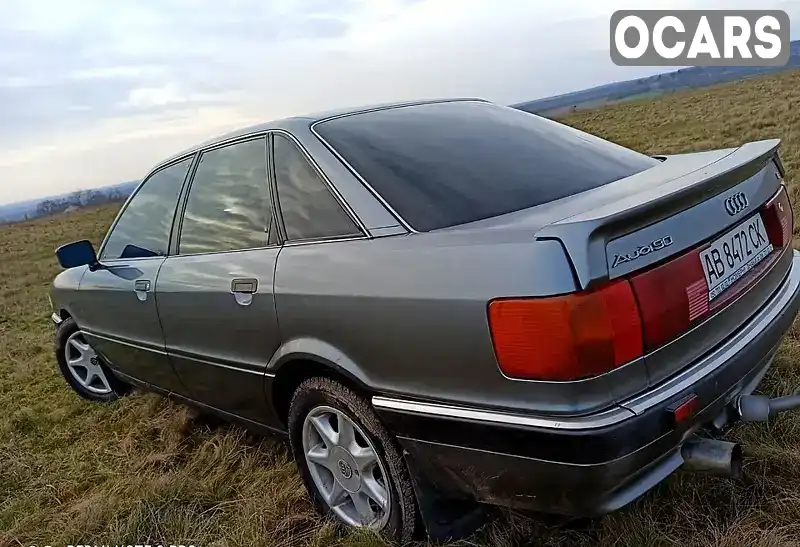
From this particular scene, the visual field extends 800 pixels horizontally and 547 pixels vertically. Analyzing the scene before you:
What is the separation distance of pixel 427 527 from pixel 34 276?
1472 cm

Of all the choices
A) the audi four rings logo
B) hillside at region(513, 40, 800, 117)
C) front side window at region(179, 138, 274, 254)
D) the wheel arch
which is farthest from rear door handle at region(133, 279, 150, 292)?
hillside at region(513, 40, 800, 117)

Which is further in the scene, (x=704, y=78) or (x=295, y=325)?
(x=704, y=78)

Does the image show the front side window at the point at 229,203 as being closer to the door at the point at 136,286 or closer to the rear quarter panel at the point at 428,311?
the door at the point at 136,286

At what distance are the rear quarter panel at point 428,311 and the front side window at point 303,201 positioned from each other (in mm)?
72

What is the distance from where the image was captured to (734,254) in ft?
6.55

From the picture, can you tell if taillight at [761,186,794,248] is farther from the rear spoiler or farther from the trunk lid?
the rear spoiler

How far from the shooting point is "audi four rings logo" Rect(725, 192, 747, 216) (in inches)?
78.2

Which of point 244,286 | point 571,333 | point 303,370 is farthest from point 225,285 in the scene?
point 571,333

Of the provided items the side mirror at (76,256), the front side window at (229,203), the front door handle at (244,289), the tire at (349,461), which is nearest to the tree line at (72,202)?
the side mirror at (76,256)

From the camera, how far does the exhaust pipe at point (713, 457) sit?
1.78 metres

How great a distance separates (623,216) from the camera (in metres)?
1.66

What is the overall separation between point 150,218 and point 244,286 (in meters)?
1.26

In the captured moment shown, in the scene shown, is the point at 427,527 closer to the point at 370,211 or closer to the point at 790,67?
the point at 370,211

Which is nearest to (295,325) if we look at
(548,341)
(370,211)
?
(370,211)
